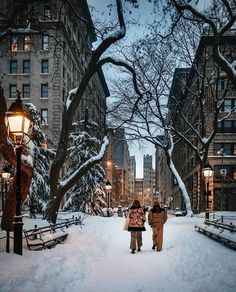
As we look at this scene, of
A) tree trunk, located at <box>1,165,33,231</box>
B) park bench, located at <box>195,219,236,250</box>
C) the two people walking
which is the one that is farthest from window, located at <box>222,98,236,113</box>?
tree trunk, located at <box>1,165,33,231</box>

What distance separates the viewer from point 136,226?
14.1m

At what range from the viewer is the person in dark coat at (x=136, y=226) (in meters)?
13.7

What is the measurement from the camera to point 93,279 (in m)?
8.88

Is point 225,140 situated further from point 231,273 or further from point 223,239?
point 231,273

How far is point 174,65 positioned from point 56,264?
25.2m

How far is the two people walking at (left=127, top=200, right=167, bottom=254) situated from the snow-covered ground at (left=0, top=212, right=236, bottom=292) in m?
0.34

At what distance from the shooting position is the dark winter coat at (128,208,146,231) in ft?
46.1

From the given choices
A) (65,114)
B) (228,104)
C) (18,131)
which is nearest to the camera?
(18,131)

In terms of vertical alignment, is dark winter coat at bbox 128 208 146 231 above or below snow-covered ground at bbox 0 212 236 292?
above

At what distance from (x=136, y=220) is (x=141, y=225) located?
0.22 metres

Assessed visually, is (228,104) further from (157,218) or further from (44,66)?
(157,218)

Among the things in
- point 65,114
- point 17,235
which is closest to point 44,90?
point 65,114

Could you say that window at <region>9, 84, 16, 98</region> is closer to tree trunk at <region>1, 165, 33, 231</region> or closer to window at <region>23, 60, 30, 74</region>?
window at <region>23, 60, 30, 74</region>

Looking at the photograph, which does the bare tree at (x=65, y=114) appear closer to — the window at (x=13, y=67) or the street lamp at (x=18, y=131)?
the street lamp at (x=18, y=131)
